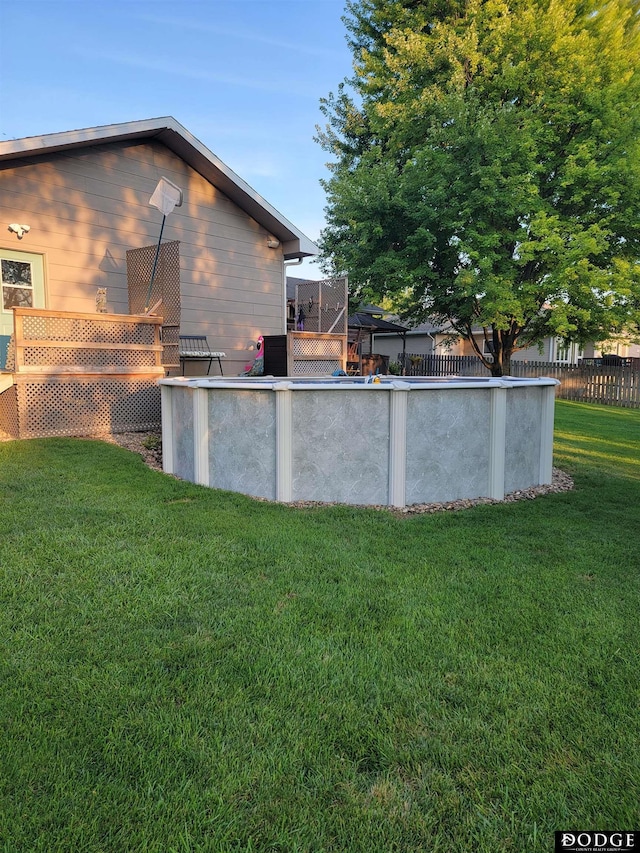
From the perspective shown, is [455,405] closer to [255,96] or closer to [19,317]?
[19,317]

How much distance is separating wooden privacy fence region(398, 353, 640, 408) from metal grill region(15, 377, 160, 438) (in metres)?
13.2

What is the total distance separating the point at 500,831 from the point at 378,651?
2.76 feet

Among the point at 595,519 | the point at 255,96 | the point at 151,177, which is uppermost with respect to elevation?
A: the point at 255,96

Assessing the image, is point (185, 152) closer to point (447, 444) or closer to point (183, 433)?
point (183, 433)

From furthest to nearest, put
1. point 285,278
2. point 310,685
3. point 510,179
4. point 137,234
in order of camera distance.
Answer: point 285,278 → point 510,179 → point 137,234 → point 310,685

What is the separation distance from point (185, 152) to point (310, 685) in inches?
367

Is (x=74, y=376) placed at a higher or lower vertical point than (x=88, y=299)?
lower

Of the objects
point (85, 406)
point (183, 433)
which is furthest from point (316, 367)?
point (183, 433)

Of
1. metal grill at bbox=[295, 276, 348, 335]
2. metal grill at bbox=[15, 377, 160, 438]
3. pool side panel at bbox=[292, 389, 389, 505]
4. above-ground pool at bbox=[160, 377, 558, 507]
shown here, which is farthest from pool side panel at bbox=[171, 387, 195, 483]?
metal grill at bbox=[295, 276, 348, 335]

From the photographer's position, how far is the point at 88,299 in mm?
8156

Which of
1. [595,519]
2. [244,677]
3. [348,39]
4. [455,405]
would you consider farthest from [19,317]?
[348,39]

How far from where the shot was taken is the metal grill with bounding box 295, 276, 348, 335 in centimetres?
1032

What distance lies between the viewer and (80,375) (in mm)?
6668

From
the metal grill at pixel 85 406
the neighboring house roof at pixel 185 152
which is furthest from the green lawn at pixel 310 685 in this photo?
the neighboring house roof at pixel 185 152
